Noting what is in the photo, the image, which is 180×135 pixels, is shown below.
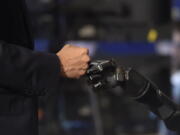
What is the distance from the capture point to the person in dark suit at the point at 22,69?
3.55 ft

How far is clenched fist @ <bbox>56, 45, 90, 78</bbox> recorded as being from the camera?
3.79ft

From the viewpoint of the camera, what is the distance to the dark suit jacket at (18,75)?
42.4 inches

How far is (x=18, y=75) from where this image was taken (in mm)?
1081

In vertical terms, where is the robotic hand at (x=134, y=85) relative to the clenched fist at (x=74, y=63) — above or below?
below

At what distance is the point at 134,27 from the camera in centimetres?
289

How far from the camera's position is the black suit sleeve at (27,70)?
1.07m

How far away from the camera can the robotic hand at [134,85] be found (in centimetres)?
115

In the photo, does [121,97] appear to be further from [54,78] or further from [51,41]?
[54,78]

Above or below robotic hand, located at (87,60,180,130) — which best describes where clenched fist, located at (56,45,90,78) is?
above

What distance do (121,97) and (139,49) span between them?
1.03 ft

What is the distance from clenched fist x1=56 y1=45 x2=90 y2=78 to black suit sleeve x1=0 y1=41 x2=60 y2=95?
0.09ft

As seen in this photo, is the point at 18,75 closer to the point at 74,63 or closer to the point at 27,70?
the point at 27,70

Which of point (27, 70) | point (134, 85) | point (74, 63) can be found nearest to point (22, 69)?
point (27, 70)

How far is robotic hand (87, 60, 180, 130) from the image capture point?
115 centimetres
